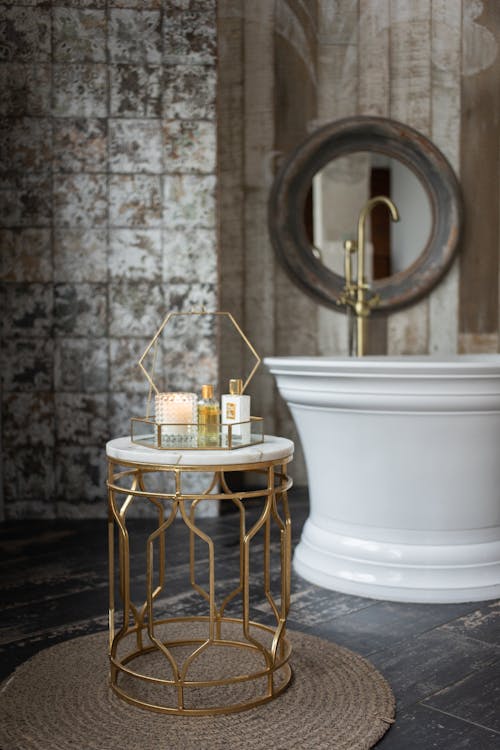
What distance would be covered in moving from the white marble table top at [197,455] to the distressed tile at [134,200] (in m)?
1.83

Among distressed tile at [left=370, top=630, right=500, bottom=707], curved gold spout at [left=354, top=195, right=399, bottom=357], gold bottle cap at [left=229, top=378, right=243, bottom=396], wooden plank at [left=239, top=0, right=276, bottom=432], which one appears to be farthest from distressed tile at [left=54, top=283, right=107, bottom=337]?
distressed tile at [left=370, top=630, right=500, bottom=707]

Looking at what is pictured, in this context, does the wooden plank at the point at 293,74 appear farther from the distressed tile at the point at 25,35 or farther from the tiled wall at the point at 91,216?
the distressed tile at the point at 25,35

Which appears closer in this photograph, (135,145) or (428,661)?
(428,661)

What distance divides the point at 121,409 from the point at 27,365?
0.42 metres

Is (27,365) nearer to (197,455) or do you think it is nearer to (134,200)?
(134,200)

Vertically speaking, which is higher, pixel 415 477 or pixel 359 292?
pixel 359 292

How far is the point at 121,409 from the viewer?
3375 millimetres

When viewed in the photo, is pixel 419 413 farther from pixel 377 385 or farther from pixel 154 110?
pixel 154 110

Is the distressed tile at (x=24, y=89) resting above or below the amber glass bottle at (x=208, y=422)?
above

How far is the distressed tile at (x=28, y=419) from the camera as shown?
3350mm

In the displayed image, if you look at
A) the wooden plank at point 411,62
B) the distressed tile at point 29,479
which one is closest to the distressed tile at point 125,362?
the distressed tile at point 29,479

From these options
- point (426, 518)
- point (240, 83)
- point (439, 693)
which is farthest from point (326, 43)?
point (439, 693)

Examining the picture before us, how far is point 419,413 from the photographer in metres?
2.32

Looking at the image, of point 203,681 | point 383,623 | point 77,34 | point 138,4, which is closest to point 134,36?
point 138,4
